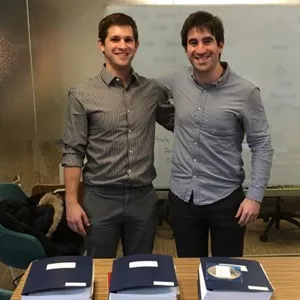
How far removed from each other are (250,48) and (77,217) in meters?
2.09

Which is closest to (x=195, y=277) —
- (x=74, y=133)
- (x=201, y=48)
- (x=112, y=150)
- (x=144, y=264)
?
(x=144, y=264)

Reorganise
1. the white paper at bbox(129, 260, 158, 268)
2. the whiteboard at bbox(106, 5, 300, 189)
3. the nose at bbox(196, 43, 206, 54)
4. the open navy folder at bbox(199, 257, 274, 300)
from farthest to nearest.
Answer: the whiteboard at bbox(106, 5, 300, 189), the nose at bbox(196, 43, 206, 54), the white paper at bbox(129, 260, 158, 268), the open navy folder at bbox(199, 257, 274, 300)

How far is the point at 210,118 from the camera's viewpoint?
1.90 metres

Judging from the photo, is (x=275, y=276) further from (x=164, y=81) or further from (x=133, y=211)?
(x=164, y=81)

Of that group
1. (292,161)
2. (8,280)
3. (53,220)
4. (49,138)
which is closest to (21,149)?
(49,138)

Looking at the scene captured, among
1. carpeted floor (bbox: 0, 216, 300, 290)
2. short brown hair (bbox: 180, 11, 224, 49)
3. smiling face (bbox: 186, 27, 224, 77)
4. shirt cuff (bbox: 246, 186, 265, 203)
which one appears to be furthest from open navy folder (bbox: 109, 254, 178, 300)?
carpeted floor (bbox: 0, 216, 300, 290)

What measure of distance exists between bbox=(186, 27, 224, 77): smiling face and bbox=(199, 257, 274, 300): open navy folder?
84 centimetres

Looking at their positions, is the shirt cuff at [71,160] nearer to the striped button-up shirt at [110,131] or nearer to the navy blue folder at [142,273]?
the striped button-up shirt at [110,131]

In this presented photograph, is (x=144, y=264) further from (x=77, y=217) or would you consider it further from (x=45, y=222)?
(x=45, y=222)

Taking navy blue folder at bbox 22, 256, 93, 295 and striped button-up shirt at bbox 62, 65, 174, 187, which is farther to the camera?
striped button-up shirt at bbox 62, 65, 174, 187

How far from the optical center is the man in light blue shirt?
189 centimetres

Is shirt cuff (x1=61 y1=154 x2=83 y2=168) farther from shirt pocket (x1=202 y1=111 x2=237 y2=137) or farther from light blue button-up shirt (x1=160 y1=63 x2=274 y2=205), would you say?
shirt pocket (x1=202 y1=111 x2=237 y2=137)

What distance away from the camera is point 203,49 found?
6.09 feet

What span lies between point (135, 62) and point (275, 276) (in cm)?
222
